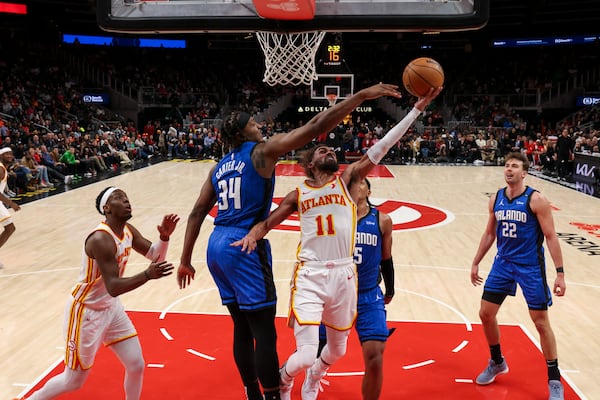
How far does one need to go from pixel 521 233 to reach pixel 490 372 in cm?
111

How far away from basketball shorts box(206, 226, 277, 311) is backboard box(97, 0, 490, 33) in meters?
2.92

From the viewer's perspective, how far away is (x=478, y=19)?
561 centimetres

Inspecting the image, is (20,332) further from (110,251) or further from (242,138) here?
(242,138)

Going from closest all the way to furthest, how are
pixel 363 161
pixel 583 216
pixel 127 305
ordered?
pixel 363 161, pixel 127 305, pixel 583 216

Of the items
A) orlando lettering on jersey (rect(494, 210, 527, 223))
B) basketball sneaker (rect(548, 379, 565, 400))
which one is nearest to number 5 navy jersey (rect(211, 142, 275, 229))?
orlando lettering on jersey (rect(494, 210, 527, 223))

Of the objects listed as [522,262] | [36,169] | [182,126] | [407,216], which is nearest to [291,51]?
[407,216]

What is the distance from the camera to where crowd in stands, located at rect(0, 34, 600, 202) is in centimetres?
1802

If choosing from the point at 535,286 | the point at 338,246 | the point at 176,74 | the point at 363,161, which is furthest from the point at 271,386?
the point at 176,74

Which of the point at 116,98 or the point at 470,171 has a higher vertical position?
the point at 116,98

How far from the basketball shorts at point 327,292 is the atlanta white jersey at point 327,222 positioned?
64mm

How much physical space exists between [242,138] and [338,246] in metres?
0.92

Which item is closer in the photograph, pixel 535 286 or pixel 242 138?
pixel 242 138

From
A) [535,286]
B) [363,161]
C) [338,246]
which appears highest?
[363,161]

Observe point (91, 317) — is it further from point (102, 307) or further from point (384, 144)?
point (384, 144)
